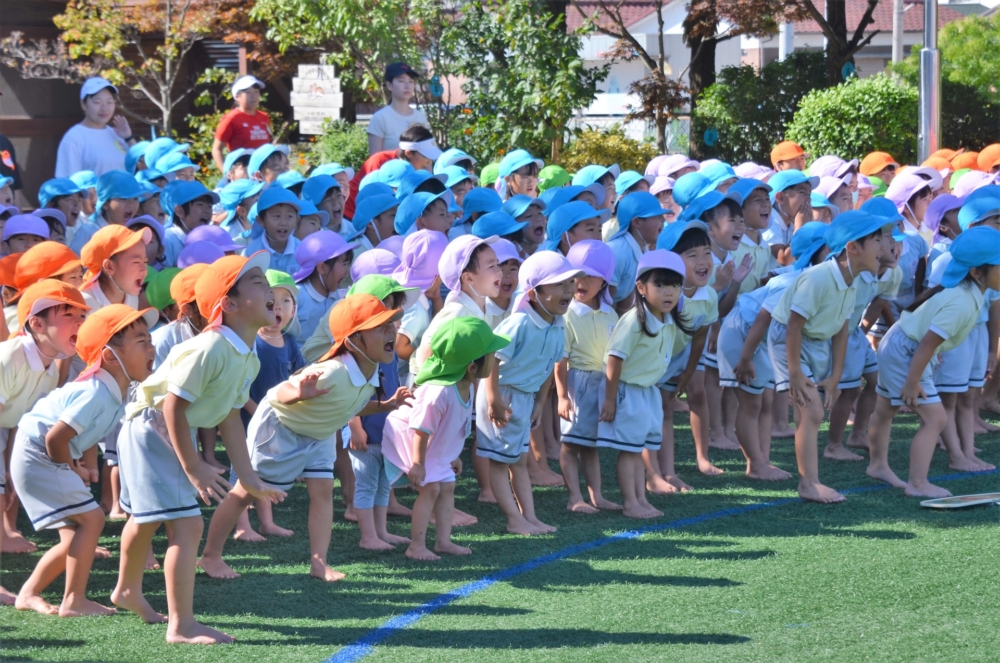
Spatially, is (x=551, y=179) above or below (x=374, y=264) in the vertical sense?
above

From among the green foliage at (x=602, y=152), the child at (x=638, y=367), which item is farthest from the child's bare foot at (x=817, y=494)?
the green foliage at (x=602, y=152)

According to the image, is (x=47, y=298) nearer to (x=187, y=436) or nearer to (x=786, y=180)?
(x=187, y=436)

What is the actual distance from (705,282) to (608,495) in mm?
1308

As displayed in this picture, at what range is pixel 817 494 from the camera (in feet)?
21.7

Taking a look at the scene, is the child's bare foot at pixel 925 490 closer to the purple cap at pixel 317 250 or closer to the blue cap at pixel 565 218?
the blue cap at pixel 565 218

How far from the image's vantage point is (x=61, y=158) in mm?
9344

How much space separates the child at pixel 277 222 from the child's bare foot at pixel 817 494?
11.1ft

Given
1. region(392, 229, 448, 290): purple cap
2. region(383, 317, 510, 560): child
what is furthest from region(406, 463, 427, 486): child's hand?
region(392, 229, 448, 290): purple cap

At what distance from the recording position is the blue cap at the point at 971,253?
6.78 m

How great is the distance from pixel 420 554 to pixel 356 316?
47.3 inches

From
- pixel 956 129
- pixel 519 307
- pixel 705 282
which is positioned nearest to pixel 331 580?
pixel 519 307

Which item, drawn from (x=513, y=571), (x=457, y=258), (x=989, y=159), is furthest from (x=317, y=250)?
(x=989, y=159)

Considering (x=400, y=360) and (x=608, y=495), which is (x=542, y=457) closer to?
(x=608, y=495)

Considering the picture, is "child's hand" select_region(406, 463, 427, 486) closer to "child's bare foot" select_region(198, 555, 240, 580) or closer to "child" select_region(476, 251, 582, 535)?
"child" select_region(476, 251, 582, 535)
